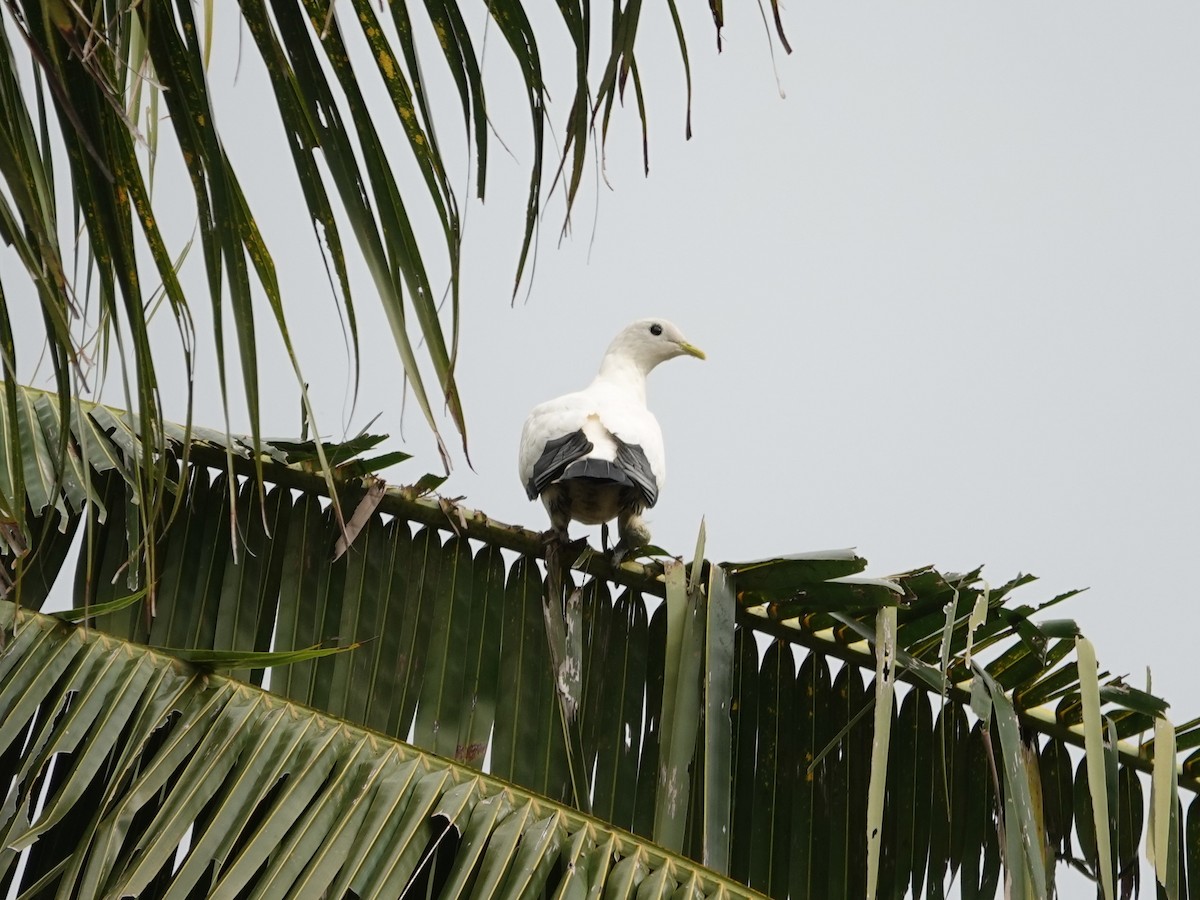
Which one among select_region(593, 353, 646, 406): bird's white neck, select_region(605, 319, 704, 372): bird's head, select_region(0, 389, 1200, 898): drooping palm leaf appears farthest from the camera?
select_region(605, 319, 704, 372): bird's head

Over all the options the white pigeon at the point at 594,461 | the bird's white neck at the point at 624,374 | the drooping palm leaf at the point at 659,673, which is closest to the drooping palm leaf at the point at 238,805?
the drooping palm leaf at the point at 659,673

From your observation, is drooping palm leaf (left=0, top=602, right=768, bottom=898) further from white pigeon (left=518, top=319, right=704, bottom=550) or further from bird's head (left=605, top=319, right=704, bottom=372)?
bird's head (left=605, top=319, right=704, bottom=372)

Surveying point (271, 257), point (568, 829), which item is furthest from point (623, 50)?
point (568, 829)

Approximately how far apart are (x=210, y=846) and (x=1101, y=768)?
1532 mm

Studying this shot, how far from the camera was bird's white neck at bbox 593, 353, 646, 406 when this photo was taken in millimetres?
6230

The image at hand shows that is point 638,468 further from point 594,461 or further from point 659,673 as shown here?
point 659,673

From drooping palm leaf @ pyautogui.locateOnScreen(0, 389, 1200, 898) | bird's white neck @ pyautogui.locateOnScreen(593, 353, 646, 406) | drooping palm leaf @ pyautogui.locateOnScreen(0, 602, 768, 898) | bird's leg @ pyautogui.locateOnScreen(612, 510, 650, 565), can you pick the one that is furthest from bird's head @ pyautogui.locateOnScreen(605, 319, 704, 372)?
drooping palm leaf @ pyautogui.locateOnScreen(0, 602, 768, 898)

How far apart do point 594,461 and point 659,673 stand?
4.23 ft

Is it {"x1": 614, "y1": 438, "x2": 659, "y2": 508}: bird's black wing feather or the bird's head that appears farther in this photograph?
the bird's head

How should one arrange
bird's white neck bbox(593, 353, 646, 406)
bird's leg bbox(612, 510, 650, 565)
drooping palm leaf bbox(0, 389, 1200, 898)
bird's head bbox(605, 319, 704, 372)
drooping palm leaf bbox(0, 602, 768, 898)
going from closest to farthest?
1. drooping palm leaf bbox(0, 602, 768, 898)
2. drooping palm leaf bbox(0, 389, 1200, 898)
3. bird's leg bbox(612, 510, 650, 565)
4. bird's white neck bbox(593, 353, 646, 406)
5. bird's head bbox(605, 319, 704, 372)

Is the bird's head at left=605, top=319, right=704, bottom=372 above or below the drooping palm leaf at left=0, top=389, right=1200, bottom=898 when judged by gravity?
above

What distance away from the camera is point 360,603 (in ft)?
10.7

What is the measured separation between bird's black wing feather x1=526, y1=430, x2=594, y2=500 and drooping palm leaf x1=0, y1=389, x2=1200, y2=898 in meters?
0.98

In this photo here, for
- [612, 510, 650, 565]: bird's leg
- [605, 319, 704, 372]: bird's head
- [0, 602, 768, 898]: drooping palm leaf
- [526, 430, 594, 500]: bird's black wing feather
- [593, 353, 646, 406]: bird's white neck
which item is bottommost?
[0, 602, 768, 898]: drooping palm leaf
